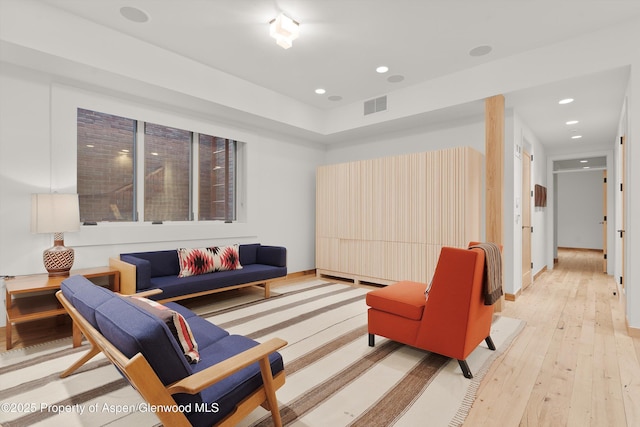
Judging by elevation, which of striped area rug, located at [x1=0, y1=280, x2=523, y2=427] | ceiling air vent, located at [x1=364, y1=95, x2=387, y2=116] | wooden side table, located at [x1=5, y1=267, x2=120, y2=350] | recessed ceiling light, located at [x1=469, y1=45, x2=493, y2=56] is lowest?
striped area rug, located at [x1=0, y1=280, x2=523, y2=427]

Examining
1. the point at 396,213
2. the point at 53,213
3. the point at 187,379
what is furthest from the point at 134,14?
the point at 396,213

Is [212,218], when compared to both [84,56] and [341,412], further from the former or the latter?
[341,412]

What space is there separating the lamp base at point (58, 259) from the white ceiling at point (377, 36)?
2.27 metres

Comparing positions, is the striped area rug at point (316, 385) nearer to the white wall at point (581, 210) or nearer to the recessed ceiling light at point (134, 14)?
the recessed ceiling light at point (134, 14)

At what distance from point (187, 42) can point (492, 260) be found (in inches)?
149

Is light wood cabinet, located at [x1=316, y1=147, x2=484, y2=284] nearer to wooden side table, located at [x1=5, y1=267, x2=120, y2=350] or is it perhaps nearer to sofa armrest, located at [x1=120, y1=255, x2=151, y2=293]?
sofa armrest, located at [x1=120, y1=255, x2=151, y2=293]

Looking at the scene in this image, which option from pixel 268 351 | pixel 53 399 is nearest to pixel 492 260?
pixel 268 351

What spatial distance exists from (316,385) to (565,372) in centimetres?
189

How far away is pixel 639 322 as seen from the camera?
2959 mm

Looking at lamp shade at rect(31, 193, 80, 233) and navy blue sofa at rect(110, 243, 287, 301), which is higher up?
lamp shade at rect(31, 193, 80, 233)

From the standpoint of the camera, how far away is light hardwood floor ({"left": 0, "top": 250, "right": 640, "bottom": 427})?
6.08 feet

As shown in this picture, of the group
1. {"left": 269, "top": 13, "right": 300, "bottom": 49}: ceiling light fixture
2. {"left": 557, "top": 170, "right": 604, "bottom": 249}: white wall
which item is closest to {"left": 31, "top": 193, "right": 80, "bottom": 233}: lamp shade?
{"left": 269, "top": 13, "right": 300, "bottom": 49}: ceiling light fixture

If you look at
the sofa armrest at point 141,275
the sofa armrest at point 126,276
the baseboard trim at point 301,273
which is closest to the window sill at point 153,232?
the sofa armrest at point 126,276

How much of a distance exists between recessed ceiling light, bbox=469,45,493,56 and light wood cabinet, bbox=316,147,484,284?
1.11 m
